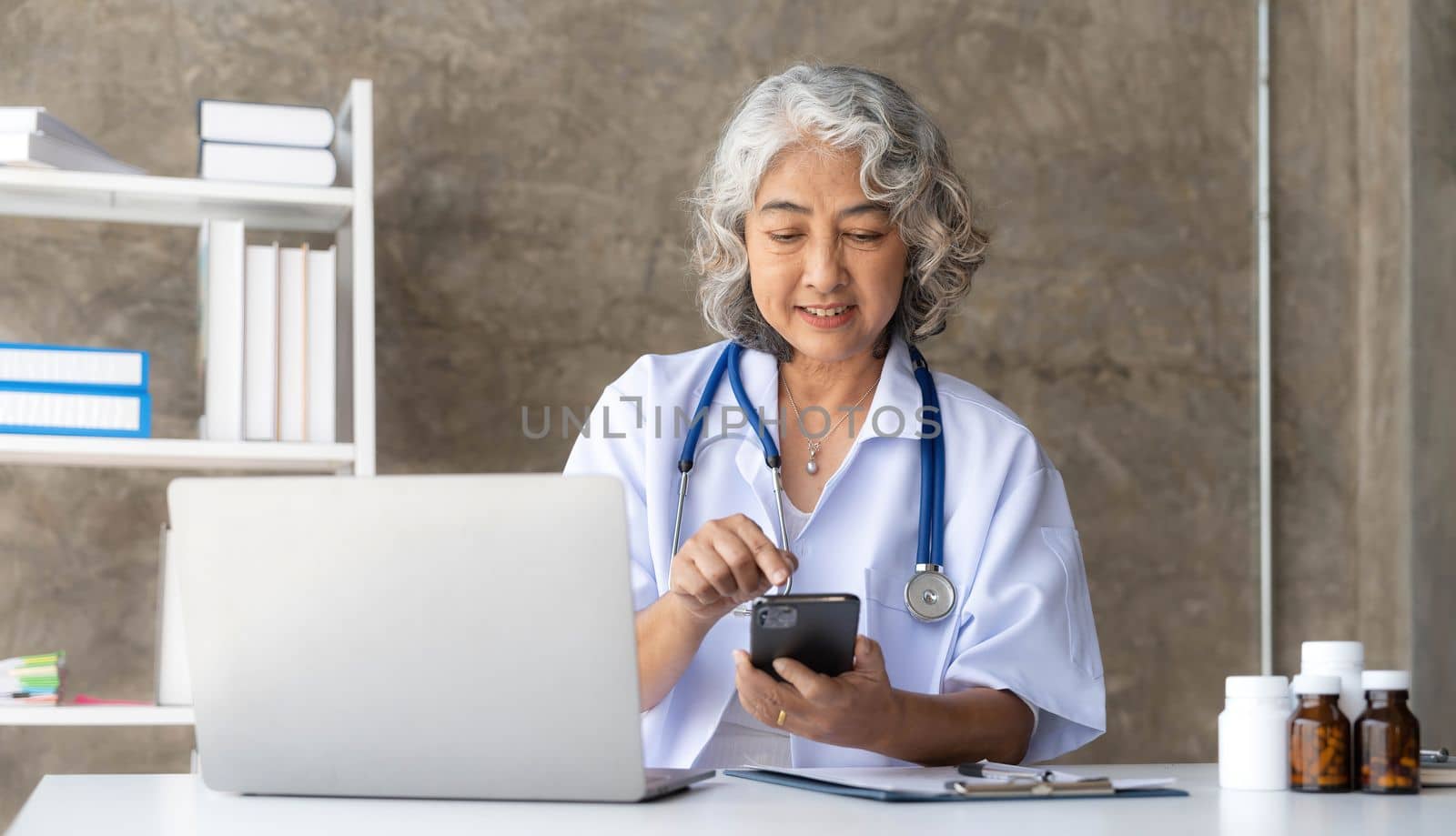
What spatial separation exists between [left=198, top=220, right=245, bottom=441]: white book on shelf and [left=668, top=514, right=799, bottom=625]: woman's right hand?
1243mm

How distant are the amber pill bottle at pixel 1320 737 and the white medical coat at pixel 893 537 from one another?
1.57 ft

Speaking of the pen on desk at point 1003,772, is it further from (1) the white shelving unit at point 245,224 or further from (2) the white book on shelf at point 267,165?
(2) the white book on shelf at point 267,165

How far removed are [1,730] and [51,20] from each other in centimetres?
130

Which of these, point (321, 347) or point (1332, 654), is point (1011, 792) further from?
point (321, 347)

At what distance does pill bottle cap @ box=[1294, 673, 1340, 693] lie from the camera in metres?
1.21

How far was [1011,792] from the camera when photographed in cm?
116

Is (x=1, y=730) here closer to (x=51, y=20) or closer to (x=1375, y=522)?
(x=51, y=20)

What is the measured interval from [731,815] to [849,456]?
2.92 feet

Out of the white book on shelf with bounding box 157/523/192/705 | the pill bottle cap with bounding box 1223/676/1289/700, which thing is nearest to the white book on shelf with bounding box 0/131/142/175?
the white book on shelf with bounding box 157/523/192/705

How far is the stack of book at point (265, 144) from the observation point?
8.02 feet

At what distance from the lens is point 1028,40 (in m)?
3.20

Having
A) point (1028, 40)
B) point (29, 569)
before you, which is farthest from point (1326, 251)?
point (29, 569)

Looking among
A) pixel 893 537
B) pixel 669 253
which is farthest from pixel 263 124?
pixel 893 537
